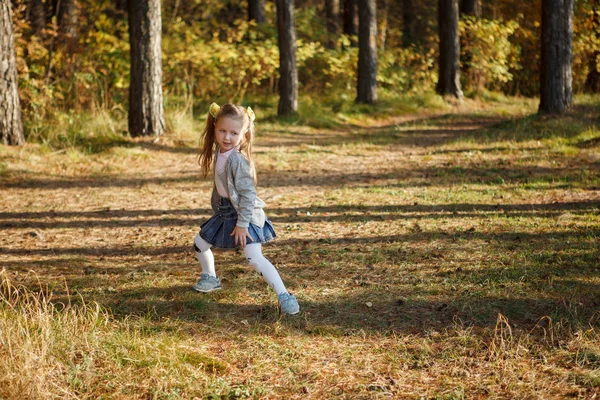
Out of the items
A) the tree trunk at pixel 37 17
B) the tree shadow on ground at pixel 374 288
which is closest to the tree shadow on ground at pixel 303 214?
the tree shadow on ground at pixel 374 288

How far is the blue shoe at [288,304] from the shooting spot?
14.4ft

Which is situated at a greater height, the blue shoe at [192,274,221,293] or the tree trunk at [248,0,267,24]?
the tree trunk at [248,0,267,24]

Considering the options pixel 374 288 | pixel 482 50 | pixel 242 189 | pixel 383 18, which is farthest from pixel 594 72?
pixel 242 189

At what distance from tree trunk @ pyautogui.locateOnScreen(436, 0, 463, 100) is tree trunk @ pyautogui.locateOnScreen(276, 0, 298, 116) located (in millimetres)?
6904

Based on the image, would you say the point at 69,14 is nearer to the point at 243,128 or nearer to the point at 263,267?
the point at 243,128

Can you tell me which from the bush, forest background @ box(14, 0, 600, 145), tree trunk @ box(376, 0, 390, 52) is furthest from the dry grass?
tree trunk @ box(376, 0, 390, 52)

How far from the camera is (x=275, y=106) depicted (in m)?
16.7

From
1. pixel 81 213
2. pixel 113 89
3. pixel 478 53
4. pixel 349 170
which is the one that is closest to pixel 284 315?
pixel 81 213

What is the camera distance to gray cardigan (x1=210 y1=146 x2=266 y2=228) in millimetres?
4395

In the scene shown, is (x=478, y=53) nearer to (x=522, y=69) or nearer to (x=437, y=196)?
(x=522, y=69)

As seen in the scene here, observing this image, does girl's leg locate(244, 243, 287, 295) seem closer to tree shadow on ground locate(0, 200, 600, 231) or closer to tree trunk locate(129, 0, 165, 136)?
tree shadow on ground locate(0, 200, 600, 231)

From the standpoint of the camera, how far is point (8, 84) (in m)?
9.38

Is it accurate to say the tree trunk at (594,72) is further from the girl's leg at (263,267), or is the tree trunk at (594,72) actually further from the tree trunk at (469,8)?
the girl's leg at (263,267)

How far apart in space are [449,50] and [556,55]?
7268mm
